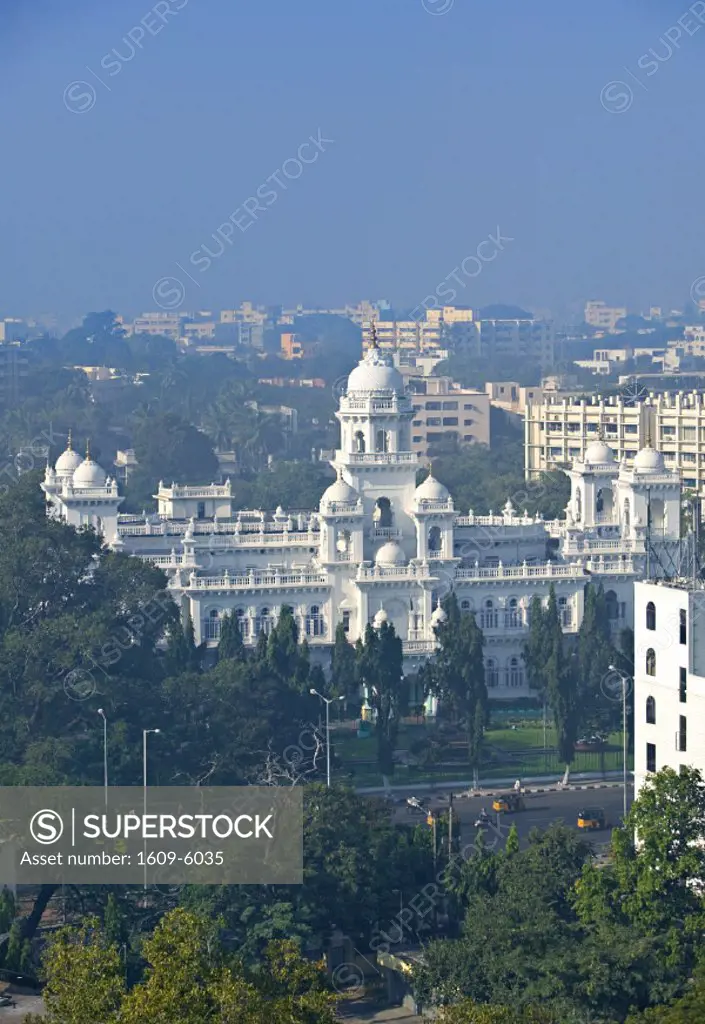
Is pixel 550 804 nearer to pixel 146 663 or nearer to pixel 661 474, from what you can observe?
pixel 146 663

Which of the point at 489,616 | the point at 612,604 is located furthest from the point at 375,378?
the point at 612,604

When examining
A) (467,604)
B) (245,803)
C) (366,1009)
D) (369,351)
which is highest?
(369,351)

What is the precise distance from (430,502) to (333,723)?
12530mm

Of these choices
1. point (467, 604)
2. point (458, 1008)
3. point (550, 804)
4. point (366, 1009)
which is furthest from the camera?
point (467, 604)

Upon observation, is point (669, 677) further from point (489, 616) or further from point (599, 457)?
point (599, 457)

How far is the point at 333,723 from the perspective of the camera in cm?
7806

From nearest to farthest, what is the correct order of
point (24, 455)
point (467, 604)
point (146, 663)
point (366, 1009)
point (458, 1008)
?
point (458, 1008) → point (366, 1009) → point (146, 663) → point (467, 604) → point (24, 455)

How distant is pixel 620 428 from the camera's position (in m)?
134

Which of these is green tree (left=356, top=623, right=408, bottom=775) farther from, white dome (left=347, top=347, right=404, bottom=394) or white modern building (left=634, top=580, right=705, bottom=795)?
white modern building (left=634, top=580, right=705, bottom=795)

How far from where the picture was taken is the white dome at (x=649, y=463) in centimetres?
9438

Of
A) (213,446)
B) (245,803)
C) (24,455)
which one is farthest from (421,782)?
(213,446)

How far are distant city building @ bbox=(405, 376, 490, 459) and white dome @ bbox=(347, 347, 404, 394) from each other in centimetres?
6110

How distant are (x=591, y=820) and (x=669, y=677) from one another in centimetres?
1036

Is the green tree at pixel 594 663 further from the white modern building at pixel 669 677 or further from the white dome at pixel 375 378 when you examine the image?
the white modern building at pixel 669 677
